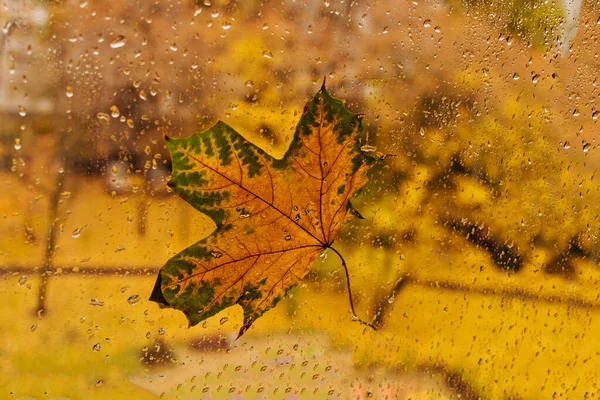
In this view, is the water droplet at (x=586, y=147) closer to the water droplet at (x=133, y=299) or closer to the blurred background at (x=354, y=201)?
the blurred background at (x=354, y=201)

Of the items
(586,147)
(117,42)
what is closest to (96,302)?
(117,42)

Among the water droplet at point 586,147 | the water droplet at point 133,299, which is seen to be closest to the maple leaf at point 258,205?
the water droplet at point 133,299

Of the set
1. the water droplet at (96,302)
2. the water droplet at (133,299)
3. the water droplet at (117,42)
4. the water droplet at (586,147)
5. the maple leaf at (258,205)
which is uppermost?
the water droplet at (586,147)

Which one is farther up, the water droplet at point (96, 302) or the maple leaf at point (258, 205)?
the maple leaf at point (258, 205)

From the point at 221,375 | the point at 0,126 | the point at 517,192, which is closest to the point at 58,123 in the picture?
the point at 0,126

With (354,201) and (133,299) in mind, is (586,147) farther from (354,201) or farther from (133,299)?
(133,299)

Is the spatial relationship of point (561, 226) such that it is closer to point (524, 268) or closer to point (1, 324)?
point (524, 268)

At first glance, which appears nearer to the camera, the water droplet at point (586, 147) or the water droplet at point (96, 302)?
the water droplet at point (96, 302)

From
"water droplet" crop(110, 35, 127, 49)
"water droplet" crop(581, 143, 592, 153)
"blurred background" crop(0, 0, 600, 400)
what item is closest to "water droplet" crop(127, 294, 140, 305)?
"blurred background" crop(0, 0, 600, 400)

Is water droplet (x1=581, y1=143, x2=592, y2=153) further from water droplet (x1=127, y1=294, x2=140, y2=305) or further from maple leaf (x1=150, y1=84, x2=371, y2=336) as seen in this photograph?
water droplet (x1=127, y1=294, x2=140, y2=305)
